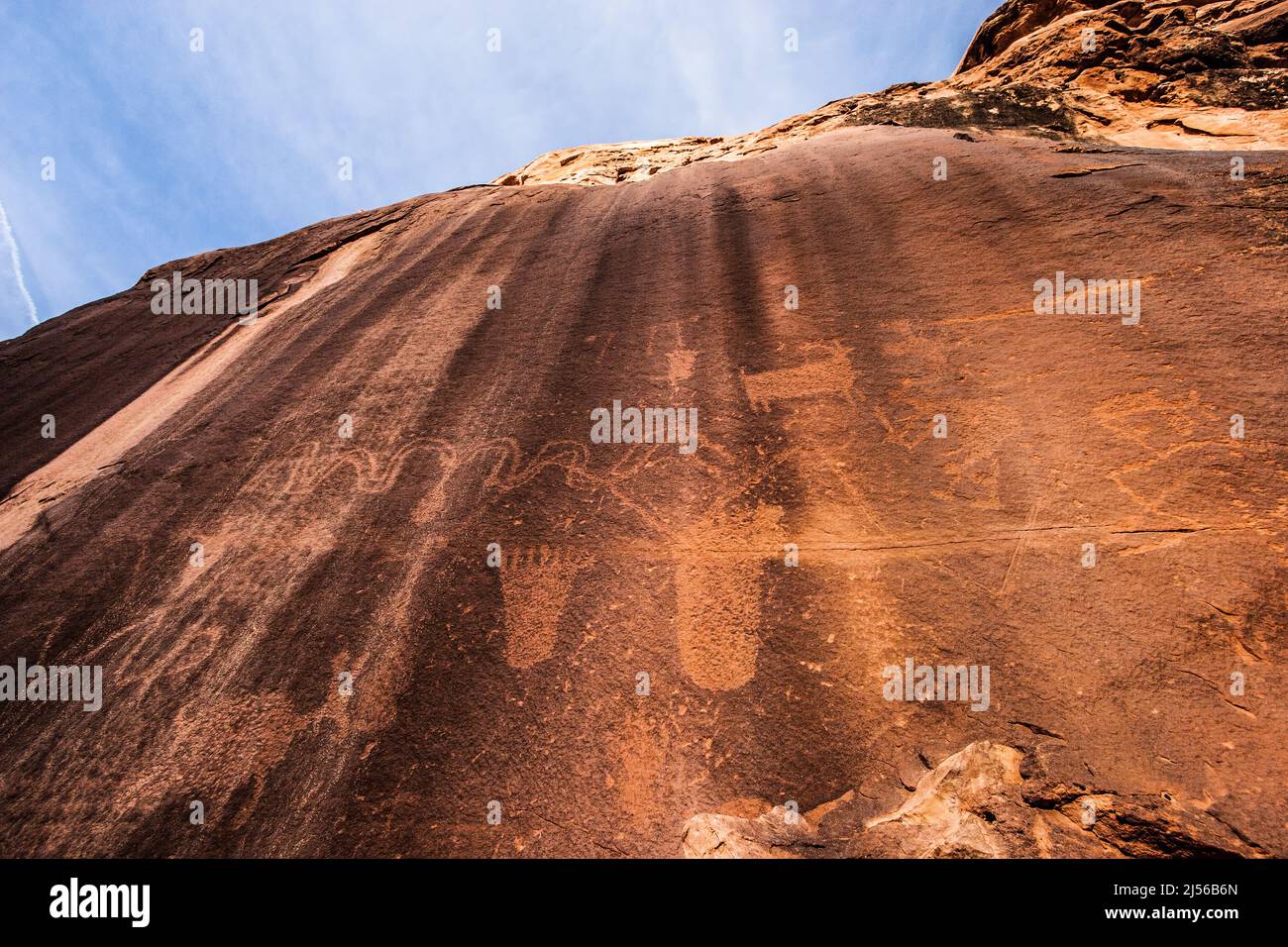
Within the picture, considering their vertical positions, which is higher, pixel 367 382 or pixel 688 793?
pixel 367 382

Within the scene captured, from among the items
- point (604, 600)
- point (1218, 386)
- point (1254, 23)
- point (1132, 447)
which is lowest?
point (604, 600)

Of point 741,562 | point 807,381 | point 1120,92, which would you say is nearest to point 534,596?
point 741,562

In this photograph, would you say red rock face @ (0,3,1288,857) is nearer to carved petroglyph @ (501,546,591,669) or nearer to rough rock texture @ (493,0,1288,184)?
Result: carved petroglyph @ (501,546,591,669)

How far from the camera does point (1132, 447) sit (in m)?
2.70

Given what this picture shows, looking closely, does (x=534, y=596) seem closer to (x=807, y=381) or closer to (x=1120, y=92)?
(x=807, y=381)

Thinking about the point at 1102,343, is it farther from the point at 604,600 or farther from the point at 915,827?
the point at 604,600

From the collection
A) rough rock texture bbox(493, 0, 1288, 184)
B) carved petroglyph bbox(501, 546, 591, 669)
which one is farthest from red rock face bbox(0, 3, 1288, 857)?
rough rock texture bbox(493, 0, 1288, 184)

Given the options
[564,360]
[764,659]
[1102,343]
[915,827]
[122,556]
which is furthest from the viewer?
[564,360]

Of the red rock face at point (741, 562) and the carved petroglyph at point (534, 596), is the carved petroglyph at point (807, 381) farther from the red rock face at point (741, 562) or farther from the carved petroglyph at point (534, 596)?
the carved petroglyph at point (534, 596)

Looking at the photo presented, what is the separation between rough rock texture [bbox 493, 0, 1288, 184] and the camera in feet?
19.4

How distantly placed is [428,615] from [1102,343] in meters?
4.00

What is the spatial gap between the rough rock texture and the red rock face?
7.10 feet
